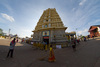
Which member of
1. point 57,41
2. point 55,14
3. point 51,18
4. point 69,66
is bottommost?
point 69,66

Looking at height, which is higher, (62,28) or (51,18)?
(51,18)

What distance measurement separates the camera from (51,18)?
55.0 feet

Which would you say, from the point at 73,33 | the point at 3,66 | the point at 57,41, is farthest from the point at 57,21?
the point at 3,66

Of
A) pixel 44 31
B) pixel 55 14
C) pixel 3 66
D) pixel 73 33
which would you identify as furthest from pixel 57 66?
pixel 73 33

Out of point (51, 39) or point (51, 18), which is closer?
point (51, 39)

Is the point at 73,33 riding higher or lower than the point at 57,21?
lower

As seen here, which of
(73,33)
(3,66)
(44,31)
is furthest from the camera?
(73,33)

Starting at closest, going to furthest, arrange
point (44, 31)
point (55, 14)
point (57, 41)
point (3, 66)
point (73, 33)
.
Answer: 1. point (3, 66)
2. point (57, 41)
3. point (44, 31)
4. point (55, 14)
5. point (73, 33)

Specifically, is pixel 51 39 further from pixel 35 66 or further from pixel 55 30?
pixel 35 66

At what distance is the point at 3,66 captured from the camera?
3.41 meters

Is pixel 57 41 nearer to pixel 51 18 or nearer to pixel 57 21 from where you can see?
pixel 57 21

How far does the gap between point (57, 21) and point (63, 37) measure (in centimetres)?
596

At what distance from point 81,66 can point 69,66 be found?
3.15 feet

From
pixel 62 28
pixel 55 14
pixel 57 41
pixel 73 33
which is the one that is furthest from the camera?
pixel 73 33
